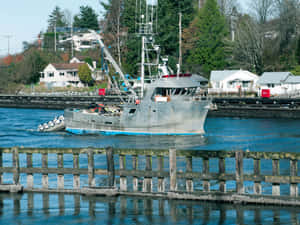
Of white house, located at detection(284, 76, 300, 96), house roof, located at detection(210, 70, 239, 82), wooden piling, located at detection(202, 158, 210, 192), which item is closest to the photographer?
wooden piling, located at detection(202, 158, 210, 192)

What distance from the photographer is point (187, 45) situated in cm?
11481

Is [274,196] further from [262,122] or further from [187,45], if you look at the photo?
[187,45]

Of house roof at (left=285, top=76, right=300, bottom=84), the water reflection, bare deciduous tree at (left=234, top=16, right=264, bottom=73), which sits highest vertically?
bare deciduous tree at (left=234, top=16, right=264, bottom=73)

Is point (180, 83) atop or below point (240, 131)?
atop

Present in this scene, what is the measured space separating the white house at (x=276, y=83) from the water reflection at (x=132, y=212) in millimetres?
69663

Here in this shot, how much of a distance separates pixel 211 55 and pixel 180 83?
190ft

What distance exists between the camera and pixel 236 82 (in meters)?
95.5

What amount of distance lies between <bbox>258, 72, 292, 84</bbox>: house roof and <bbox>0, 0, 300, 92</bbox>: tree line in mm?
5601

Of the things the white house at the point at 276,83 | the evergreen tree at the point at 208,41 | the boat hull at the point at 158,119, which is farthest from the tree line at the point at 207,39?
the boat hull at the point at 158,119

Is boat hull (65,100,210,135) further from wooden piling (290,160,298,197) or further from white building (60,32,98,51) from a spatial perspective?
white building (60,32,98,51)

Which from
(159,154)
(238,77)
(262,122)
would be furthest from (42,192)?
(238,77)

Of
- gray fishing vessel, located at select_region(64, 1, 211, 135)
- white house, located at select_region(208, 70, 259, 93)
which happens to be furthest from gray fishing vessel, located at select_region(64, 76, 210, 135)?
white house, located at select_region(208, 70, 259, 93)

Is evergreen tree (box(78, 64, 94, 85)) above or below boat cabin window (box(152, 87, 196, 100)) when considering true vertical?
above

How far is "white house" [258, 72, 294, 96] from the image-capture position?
87.6m
